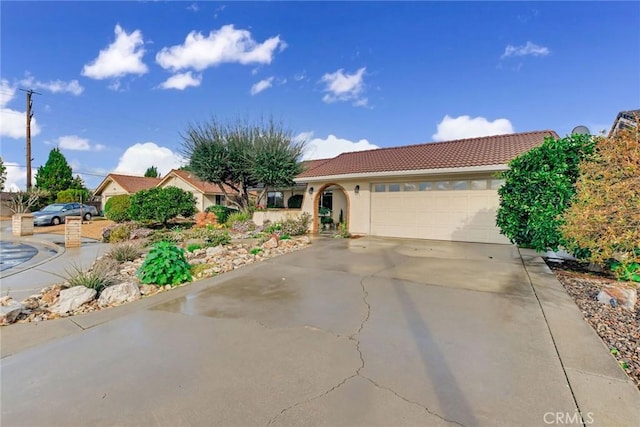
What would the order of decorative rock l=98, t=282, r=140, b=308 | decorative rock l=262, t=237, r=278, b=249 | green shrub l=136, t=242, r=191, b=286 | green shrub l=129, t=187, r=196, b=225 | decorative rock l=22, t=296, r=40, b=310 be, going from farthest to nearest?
green shrub l=129, t=187, r=196, b=225 < decorative rock l=262, t=237, r=278, b=249 < green shrub l=136, t=242, r=191, b=286 < decorative rock l=98, t=282, r=140, b=308 < decorative rock l=22, t=296, r=40, b=310

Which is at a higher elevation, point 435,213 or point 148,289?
point 435,213

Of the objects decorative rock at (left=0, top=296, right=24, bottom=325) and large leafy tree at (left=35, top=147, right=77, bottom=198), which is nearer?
decorative rock at (left=0, top=296, right=24, bottom=325)

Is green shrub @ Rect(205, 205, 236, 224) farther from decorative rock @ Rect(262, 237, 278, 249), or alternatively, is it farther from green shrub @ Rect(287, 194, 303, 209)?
decorative rock @ Rect(262, 237, 278, 249)

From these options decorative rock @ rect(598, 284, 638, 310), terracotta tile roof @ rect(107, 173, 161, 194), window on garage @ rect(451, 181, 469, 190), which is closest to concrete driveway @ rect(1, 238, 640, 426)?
decorative rock @ rect(598, 284, 638, 310)

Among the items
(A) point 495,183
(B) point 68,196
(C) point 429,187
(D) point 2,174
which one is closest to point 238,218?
(C) point 429,187

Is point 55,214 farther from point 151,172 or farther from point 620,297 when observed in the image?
point 620,297

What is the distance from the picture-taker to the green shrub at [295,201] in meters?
18.6

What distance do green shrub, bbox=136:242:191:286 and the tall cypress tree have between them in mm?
30129

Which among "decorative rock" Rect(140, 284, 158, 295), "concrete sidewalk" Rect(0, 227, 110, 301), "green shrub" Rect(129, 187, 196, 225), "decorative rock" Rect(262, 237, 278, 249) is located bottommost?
"concrete sidewalk" Rect(0, 227, 110, 301)

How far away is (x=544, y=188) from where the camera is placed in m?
7.12

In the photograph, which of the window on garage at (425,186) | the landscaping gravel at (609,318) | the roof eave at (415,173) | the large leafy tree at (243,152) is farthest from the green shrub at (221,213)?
the landscaping gravel at (609,318)

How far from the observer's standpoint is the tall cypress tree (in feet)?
91.2

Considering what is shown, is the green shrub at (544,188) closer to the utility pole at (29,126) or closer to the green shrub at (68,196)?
the green shrub at (68,196)

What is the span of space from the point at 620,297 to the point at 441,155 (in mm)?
8938
